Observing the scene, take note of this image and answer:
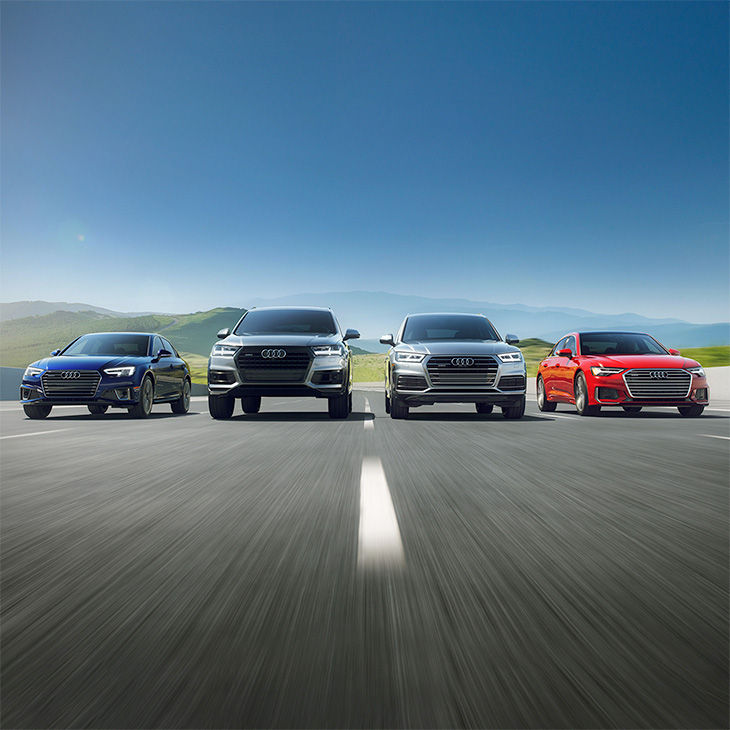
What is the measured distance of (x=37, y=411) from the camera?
14703 millimetres

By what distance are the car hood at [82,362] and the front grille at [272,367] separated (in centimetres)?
269

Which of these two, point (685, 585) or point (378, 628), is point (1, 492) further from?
point (685, 585)

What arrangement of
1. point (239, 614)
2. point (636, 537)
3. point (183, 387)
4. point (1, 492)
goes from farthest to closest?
point (183, 387), point (1, 492), point (636, 537), point (239, 614)

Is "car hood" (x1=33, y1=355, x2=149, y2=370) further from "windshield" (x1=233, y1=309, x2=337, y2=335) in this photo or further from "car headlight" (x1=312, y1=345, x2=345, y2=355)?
"car headlight" (x1=312, y1=345, x2=345, y2=355)

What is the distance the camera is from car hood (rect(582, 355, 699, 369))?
14469mm

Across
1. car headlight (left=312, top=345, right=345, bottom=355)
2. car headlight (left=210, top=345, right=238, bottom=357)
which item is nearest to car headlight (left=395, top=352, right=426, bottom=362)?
car headlight (left=312, top=345, right=345, bottom=355)

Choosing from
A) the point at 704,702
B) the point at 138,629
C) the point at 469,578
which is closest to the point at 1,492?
the point at 138,629

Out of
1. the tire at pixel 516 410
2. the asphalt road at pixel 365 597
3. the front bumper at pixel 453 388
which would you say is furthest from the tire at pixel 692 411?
the asphalt road at pixel 365 597

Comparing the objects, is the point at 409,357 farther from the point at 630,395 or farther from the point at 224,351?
the point at 630,395

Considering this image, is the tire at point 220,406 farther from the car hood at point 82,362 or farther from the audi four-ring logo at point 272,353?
the car hood at point 82,362

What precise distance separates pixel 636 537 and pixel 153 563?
2712 millimetres

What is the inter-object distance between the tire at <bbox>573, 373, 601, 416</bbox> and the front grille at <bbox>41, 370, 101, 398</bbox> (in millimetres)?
9419

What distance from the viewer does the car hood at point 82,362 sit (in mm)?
13984

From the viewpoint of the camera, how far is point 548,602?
10.3 feet
